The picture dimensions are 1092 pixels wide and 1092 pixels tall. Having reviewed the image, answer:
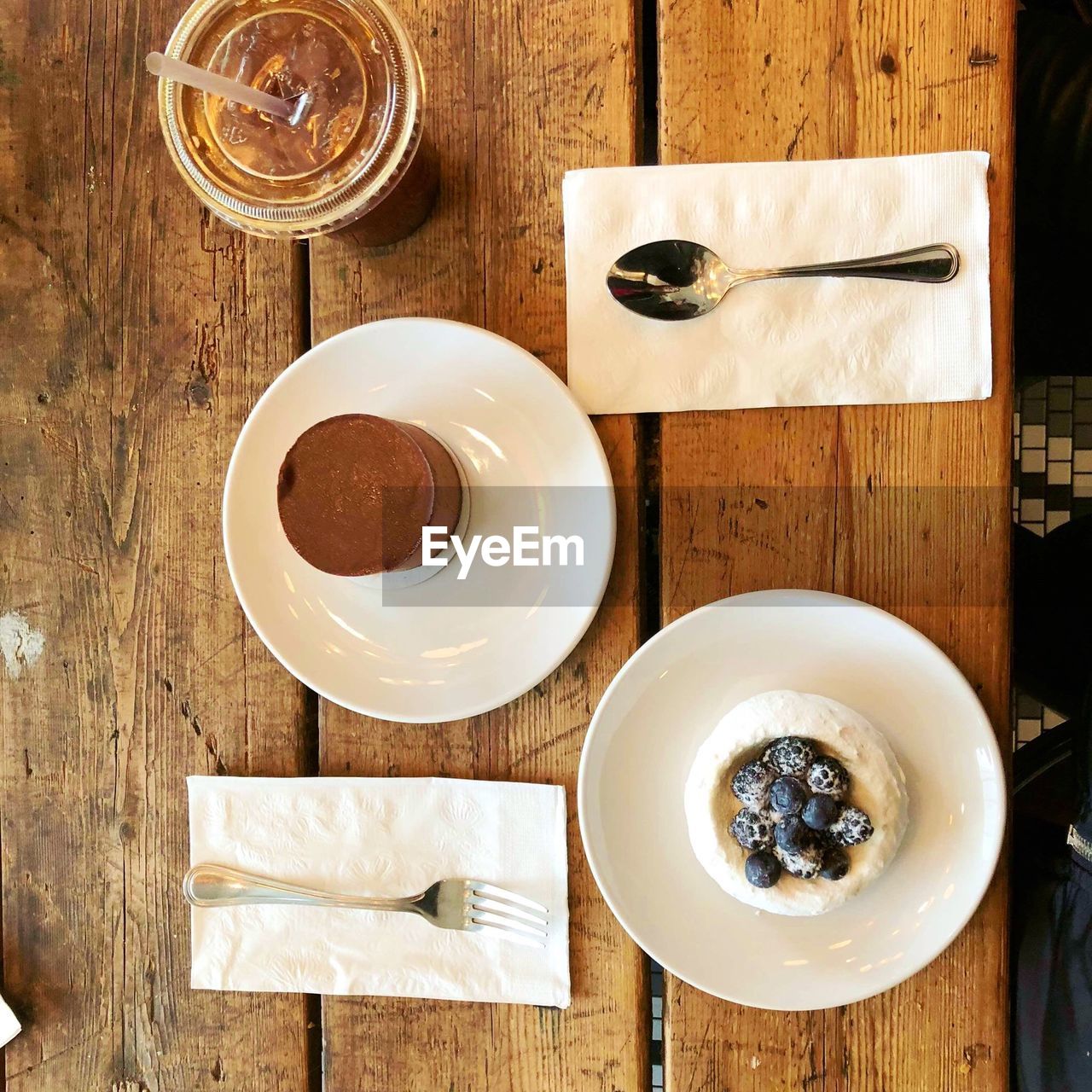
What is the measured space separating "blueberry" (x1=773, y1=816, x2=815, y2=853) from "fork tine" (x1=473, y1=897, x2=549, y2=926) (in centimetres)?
26

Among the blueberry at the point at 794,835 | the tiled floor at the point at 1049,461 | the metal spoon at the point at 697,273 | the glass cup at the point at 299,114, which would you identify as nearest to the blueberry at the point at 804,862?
the blueberry at the point at 794,835

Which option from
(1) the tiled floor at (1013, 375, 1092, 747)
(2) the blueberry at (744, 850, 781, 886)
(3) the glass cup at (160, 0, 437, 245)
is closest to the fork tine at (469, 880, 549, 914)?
(2) the blueberry at (744, 850, 781, 886)

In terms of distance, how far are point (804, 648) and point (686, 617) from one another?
111 millimetres

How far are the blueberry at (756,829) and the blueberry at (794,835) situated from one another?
→ 1 centimetres

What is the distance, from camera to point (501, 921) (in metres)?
0.88

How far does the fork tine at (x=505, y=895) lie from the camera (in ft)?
2.89

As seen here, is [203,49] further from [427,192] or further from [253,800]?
[253,800]

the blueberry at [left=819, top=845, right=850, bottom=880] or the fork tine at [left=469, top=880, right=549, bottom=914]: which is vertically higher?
the blueberry at [left=819, top=845, right=850, bottom=880]

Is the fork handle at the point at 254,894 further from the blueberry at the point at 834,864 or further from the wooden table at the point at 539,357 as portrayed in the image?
the blueberry at the point at 834,864

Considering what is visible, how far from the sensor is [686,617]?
0.78 meters

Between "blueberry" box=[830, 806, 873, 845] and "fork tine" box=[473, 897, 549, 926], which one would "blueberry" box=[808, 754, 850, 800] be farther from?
"fork tine" box=[473, 897, 549, 926]

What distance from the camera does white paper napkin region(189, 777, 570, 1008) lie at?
88 centimetres

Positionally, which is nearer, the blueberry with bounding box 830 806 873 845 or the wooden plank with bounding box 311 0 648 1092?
the blueberry with bounding box 830 806 873 845

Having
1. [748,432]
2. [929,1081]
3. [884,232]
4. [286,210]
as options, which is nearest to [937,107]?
[884,232]
